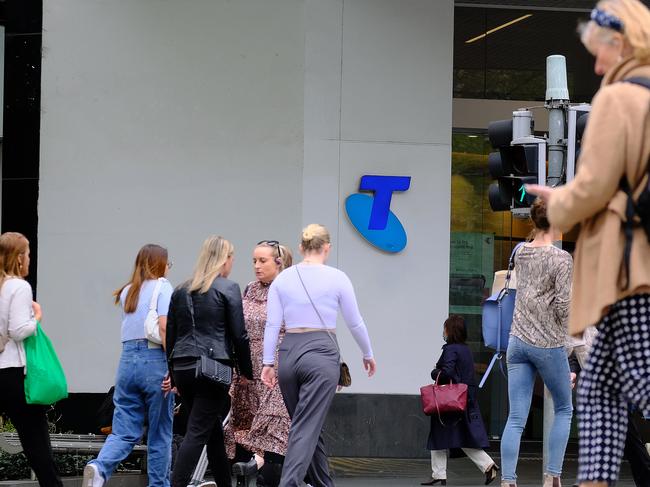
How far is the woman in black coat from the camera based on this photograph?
11.5 meters

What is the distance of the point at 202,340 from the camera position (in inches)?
344

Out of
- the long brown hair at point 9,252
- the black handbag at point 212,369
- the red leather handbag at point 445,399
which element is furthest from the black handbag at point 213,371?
the red leather handbag at point 445,399

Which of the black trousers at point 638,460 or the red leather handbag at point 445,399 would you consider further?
the red leather handbag at point 445,399

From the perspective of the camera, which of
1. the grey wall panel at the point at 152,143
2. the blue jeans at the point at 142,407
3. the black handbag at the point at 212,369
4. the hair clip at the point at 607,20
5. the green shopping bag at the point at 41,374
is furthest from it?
the grey wall panel at the point at 152,143

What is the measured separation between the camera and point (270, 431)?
963 centimetres

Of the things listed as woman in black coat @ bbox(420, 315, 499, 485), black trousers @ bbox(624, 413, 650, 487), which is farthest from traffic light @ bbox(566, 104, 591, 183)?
woman in black coat @ bbox(420, 315, 499, 485)

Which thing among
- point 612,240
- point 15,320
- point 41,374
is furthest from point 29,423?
point 612,240

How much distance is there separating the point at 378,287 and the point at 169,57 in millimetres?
3350

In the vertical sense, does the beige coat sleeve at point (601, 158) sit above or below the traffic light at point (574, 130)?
below

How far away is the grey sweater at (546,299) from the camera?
27.8 ft

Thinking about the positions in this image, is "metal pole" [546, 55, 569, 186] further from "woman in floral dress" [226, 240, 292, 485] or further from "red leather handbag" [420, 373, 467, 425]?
"red leather handbag" [420, 373, 467, 425]

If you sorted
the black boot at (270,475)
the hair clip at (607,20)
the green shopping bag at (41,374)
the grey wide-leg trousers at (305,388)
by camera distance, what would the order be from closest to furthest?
the hair clip at (607,20)
the grey wide-leg trousers at (305,388)
the green shopping bag at (41,374)
the black boot at (270,475)

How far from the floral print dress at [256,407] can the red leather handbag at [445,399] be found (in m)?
2.15

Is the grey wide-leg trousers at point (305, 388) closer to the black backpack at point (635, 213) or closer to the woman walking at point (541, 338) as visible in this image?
the woman walking at point (541, 338)
